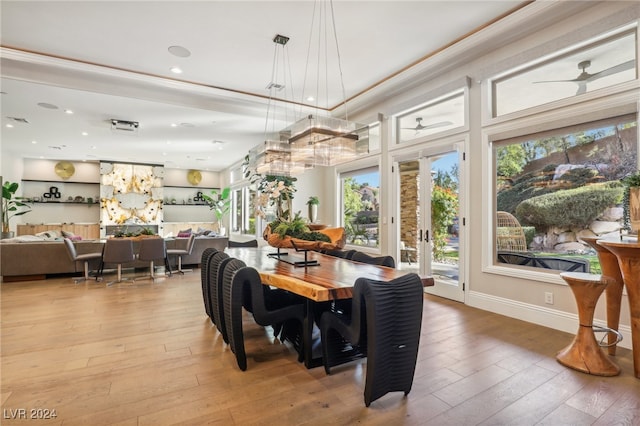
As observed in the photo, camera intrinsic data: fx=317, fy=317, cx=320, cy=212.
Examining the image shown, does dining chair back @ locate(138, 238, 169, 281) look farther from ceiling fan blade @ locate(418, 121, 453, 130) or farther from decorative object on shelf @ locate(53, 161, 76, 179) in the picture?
decorative object on shelf @ locate(53, 161, 76, 179)

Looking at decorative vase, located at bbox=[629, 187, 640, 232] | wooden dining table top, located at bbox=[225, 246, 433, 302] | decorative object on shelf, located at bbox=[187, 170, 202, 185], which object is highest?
decorative object on shelf, located at bbox=[187, 170, 202, 185]

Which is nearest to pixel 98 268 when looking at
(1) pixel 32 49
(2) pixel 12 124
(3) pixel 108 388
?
(2) pixel 12 124

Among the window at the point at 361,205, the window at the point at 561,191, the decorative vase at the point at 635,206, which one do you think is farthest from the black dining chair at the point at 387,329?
the window at the point at 361,205

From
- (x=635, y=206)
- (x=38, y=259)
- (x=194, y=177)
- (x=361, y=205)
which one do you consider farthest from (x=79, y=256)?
(x=635, y=206)

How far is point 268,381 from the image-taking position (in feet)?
7.52

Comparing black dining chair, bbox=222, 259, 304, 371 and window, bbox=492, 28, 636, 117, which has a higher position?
window, bbox=492, 28, 636, 117

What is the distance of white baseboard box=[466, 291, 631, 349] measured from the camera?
309 centimetres

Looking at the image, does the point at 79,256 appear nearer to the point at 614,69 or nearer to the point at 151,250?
the point at 151,250

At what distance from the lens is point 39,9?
10.9 ft

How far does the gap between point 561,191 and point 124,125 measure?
7.52 meters

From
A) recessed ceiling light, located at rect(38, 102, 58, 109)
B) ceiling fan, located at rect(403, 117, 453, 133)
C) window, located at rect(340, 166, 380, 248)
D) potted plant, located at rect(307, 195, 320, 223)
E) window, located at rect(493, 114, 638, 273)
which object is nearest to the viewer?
window, located at rect(493, 114, 638, 273)

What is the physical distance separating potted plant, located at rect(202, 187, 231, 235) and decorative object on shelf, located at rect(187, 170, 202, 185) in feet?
2.47

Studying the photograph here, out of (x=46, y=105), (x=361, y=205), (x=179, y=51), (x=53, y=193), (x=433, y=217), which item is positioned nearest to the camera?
(x=179, y=51)

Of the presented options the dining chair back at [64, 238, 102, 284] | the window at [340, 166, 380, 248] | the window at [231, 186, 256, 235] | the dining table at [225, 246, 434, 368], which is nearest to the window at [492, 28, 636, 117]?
the window at [340, 166, 380, 248]
